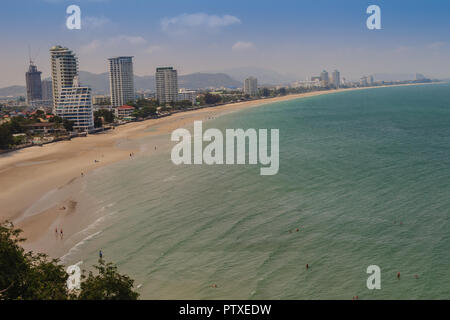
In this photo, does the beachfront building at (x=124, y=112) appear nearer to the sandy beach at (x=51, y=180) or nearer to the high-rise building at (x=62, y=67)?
the high-rise building at (x=62, y=67)

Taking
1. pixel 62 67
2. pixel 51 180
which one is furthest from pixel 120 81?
pixel 51 180

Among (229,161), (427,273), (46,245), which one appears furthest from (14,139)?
(427,273)

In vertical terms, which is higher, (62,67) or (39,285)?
(62,67)

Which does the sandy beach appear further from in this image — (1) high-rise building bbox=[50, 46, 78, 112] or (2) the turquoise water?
(1) high-rise building bbox=[50, 46, 78, 112]

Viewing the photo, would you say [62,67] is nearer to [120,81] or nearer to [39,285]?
[120,81]

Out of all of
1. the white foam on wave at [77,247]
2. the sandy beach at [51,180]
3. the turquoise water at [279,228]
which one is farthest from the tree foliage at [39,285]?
the sandy beach at [51,180]
